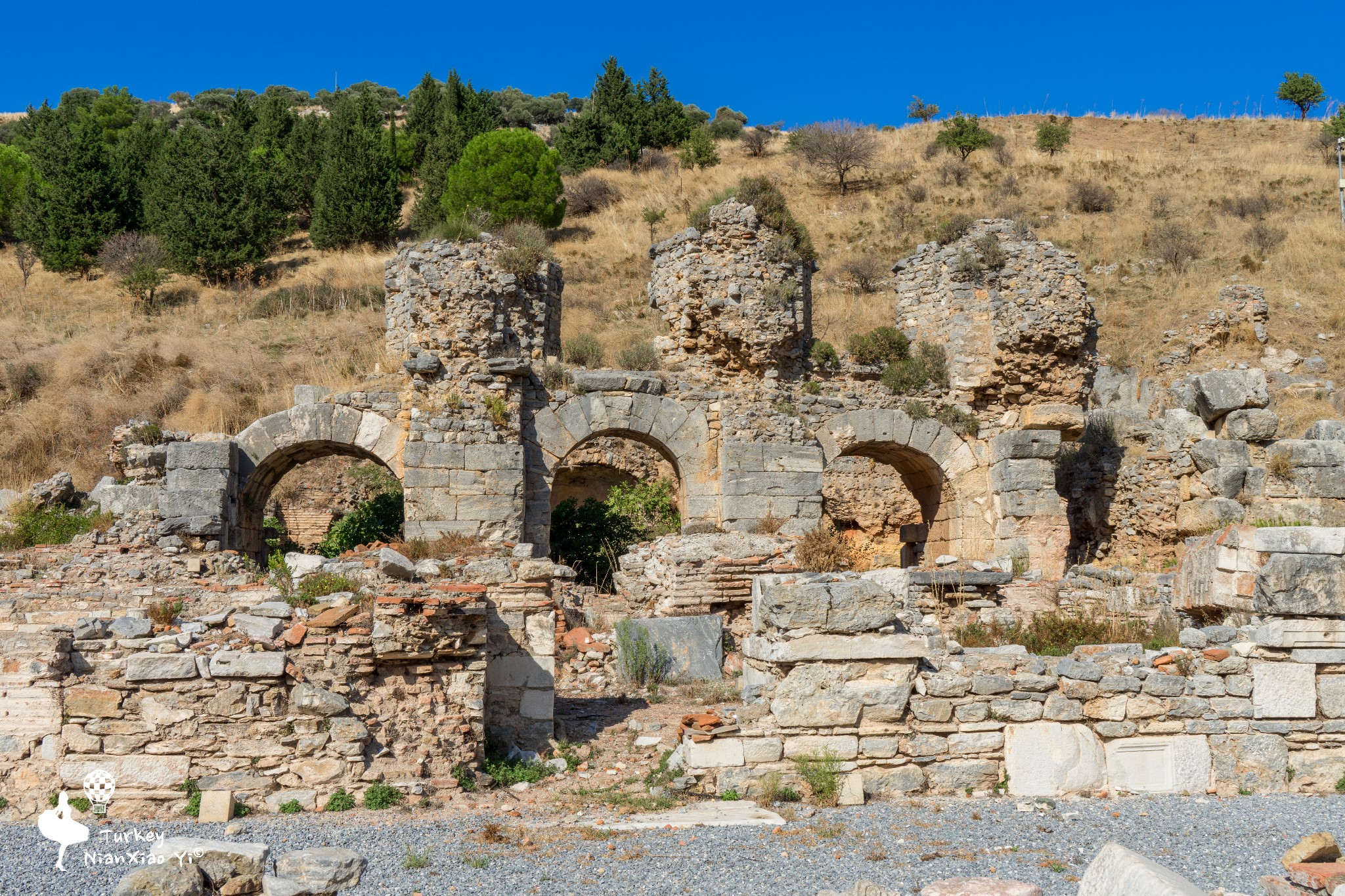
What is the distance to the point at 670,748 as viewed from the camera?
695 centimetres

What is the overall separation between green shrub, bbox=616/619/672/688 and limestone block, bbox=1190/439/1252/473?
5477 millimetres

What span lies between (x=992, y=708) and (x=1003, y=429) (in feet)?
26.4

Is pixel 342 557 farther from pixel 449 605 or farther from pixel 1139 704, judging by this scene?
pixel 1139 704

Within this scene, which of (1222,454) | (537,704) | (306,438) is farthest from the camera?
(306,438)

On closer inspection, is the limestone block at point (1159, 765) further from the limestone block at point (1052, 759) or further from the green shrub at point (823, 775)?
the green shrub at point (823, 775)

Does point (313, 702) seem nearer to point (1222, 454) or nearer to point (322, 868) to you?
point (322, 868)

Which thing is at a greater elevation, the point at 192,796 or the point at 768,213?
the point at 768,213

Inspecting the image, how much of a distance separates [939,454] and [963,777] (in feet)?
25.9

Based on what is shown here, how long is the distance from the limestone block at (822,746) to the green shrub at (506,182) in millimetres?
24211

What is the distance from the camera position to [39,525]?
11.5 meters

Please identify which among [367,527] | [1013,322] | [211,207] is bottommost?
[367,527]

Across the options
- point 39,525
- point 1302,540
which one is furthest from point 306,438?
point 1302,540

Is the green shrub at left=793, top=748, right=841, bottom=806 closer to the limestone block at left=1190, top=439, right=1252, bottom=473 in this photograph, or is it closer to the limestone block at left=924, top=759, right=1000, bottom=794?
the limestone block at left=924, top=759, right=1000, bottom=794

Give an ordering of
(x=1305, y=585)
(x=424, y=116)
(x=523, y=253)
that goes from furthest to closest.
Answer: (x=424, y=116)
(x=523, y=253)
(x=1305, y=585)
